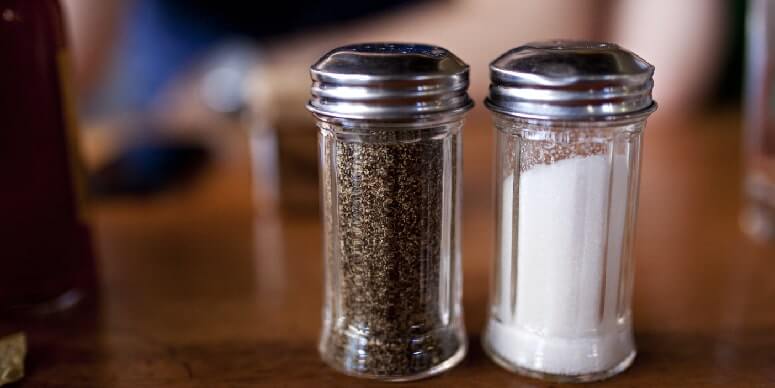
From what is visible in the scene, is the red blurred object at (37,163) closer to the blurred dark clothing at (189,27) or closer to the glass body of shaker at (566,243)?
the glass body of shaker at (566,243)

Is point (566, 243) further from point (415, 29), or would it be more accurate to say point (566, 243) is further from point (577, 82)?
point (415, 29)

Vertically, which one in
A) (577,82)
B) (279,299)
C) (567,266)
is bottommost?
(279,299)

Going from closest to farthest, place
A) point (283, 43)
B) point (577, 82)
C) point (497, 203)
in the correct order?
point (577, 82)
point (497, 203)
point (283, 43)

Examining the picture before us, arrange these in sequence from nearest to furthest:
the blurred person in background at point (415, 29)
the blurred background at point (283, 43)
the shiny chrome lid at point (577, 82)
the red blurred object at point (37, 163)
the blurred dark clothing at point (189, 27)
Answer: the shiny chrome lid at point (577, 82)
the red blurred object at point (37, 163)
the blurred background at point (283, 43)
the blurred person in background at point (415, 29)
the blurred dark clothing at point (189, 27)

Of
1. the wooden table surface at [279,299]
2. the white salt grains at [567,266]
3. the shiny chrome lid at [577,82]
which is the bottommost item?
the wooden table surface at [279,299]

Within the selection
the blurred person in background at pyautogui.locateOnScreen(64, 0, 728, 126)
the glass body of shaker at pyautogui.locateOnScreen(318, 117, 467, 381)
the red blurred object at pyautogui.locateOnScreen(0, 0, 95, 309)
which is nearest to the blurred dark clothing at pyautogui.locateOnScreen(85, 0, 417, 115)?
the blurred person in background at pyautogui.locateOnScreen(64, 0, 728, 126)

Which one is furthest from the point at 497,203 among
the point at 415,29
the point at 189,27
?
the point at 189,27

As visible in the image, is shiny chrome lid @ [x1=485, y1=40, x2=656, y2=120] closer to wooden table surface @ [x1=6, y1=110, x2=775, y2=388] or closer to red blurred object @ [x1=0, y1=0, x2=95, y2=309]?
wooden table surface @ [x1=6, y1=110, x2=775, y2=388]

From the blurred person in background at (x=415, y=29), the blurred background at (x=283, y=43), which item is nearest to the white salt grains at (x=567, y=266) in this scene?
the blurred background at (x=283, y=43)
